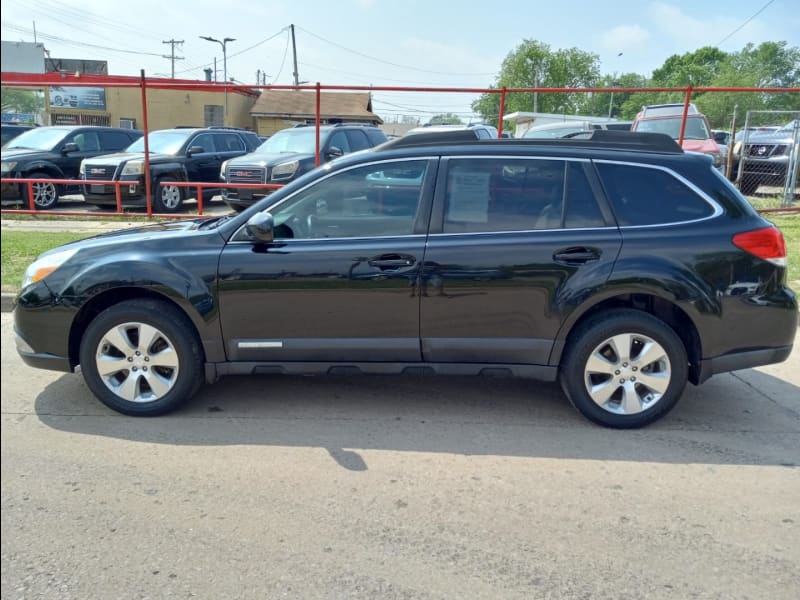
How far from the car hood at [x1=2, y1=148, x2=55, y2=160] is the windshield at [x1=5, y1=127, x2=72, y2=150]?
8.1 inches

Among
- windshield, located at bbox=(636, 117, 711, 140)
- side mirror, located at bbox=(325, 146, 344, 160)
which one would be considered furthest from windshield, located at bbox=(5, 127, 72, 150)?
windshield, located at bbox=(636, 117, 711, 140)

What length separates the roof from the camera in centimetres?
3903

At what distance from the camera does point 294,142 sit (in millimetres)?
12359

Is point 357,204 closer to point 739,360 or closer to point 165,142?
point 739,360

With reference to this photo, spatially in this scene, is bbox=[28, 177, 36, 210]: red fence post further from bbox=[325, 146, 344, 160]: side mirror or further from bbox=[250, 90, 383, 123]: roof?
bbox=[250, 90, 383, 123]: roof

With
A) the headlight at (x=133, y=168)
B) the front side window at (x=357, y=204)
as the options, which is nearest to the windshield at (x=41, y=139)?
the headlight at (x=133, y=168)

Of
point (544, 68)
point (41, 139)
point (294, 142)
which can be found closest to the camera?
point (294, 142)

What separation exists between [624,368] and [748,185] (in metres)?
13.3

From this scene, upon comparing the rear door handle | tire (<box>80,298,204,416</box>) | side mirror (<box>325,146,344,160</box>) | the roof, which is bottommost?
tire (<box>80,298,204,416</box>)

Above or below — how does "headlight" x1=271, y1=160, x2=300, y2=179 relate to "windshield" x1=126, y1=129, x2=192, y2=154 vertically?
below

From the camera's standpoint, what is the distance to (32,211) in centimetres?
1217

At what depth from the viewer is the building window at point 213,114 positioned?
3703 cm

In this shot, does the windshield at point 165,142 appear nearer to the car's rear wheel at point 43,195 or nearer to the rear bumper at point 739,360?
the car's rear wheel at point 43,195

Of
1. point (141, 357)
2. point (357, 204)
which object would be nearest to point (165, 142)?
point (141, 357)
